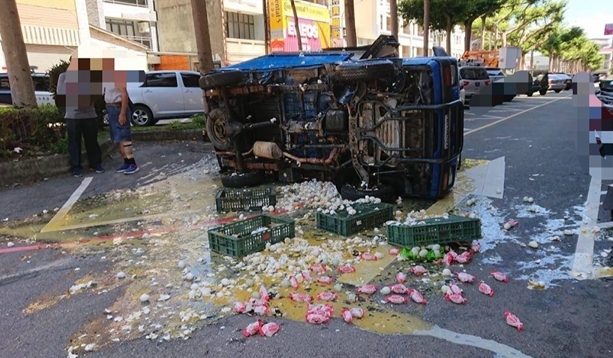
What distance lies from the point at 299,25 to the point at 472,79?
19.5 metres

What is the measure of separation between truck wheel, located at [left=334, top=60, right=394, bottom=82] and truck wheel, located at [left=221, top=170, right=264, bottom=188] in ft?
7.15

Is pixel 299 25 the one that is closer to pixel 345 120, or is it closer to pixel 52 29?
pixel 52 29

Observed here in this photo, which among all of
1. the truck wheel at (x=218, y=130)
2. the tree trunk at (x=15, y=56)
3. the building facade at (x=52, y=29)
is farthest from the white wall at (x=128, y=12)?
the truck wheel at (x=218, y=130)

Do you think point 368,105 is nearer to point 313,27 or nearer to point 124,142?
point 124,142

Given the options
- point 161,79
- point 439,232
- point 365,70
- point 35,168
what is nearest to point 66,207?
point 35,168

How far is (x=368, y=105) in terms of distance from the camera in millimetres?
5402

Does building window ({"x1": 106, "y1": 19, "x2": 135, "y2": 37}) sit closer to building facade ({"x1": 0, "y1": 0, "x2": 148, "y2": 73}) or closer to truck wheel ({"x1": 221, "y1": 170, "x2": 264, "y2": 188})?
building facade ({"x1": 0, "y1": 0, "x2": 148, "y2": 73})

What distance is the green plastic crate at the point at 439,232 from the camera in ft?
13.1

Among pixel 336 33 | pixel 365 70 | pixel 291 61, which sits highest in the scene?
pixel 336 33

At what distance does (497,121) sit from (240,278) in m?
12.4

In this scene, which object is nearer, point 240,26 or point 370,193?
point 370,193

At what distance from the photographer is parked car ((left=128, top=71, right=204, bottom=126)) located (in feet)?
44.7

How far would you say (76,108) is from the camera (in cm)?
766

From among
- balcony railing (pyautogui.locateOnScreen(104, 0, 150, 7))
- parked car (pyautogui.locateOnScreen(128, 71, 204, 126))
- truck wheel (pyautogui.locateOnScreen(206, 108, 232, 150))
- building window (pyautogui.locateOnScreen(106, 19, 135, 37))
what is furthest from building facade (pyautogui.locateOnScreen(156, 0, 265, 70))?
truck wheel (pyautogui.locateOnScreen(206, 108, 232, 150))
